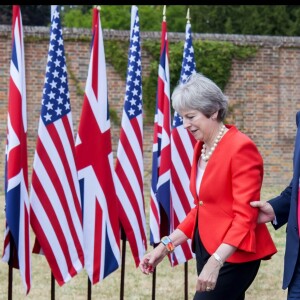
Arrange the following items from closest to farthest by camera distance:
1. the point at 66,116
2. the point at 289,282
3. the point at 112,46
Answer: the point at 289,282
the point at 66,116
the point at 112,46

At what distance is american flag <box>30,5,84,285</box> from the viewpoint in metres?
5.53

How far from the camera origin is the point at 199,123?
12.6 feet

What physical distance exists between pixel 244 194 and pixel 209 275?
40 cm

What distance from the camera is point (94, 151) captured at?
581cm

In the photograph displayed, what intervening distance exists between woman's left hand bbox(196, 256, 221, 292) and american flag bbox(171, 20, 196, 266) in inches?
121

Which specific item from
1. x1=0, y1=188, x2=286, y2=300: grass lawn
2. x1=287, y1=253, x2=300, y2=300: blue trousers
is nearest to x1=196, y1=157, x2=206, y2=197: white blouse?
x1=287, y1=253, x2=300, y2=300: blue trousers

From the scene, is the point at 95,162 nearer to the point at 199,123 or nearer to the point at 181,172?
the point at 181,172

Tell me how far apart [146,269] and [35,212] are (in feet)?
5.46

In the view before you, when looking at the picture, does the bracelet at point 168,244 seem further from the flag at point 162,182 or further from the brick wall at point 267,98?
the brick wall at point 267,98

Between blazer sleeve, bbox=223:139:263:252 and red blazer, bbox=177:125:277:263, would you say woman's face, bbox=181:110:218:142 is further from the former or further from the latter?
blazer sleeve, bbox=223:139:263:252

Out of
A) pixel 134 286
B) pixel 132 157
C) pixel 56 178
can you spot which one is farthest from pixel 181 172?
pixel 134 286

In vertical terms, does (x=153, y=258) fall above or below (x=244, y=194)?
below

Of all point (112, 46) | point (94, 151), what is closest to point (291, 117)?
point (112, 46)

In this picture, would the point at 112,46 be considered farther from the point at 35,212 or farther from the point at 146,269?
the point at 146,269
